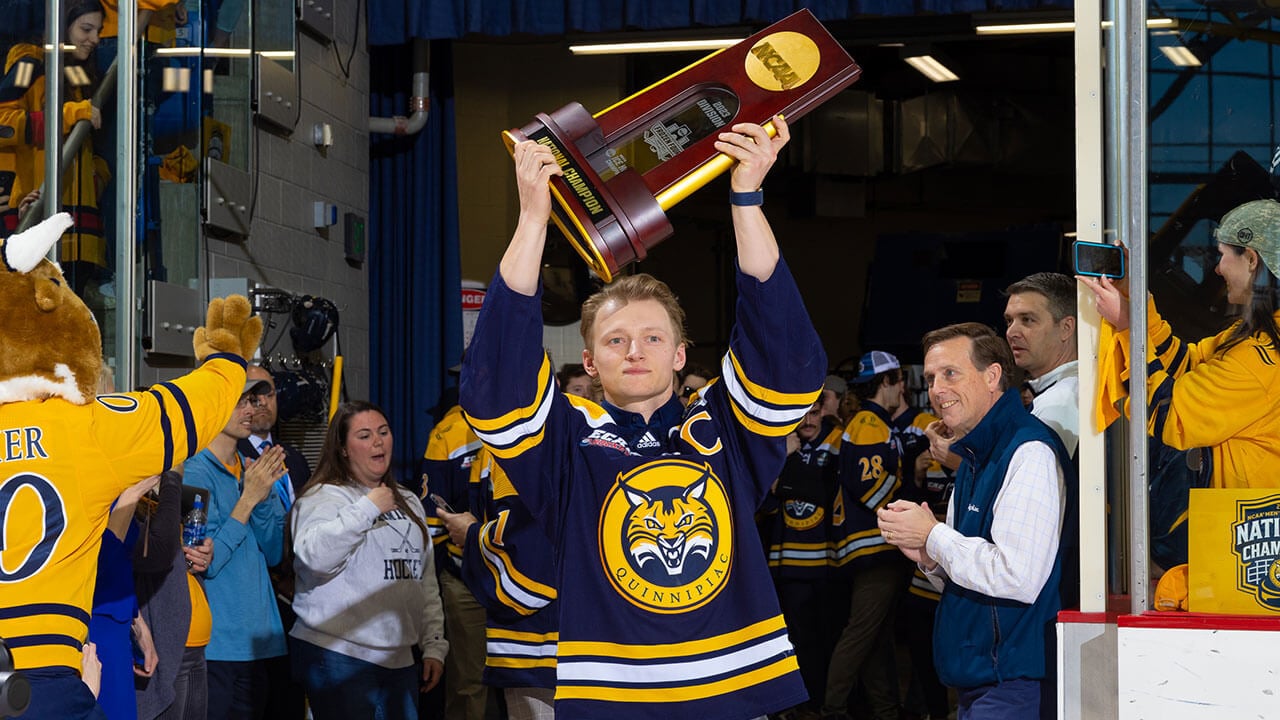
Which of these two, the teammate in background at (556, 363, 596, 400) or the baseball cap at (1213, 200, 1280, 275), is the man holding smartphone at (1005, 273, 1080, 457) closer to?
the baseball cap at (1213, 200, 1280, 275)

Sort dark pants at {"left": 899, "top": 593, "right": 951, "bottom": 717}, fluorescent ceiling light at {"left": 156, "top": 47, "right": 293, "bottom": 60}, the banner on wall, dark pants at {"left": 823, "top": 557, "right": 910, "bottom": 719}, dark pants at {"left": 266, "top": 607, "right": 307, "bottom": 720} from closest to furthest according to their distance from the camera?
fluorescent ceiling light at {"left": 156, "top": 47, "right": 293, "bottom": 60} → dark pants at {"left": 266, "top": 607, "right": 307, "bottom": 720} → dark pants at {"left": 899, "top": 593, "right": 951, "bottom": 717} → dark pants at {"left": 823, "top": 557, "right": 910, "bottom": 719} → the banner on wall

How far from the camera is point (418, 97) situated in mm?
6562

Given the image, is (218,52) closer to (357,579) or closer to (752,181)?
(357,579)

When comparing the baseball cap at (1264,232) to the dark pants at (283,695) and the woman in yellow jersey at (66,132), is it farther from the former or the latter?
the dark pants at (283,695)

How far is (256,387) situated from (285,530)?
428 mm

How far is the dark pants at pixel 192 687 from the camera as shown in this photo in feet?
10.4

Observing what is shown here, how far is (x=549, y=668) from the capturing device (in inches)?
118

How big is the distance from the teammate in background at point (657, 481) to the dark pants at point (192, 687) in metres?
1.56

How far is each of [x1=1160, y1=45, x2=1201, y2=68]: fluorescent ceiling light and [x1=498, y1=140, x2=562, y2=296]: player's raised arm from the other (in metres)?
1.02

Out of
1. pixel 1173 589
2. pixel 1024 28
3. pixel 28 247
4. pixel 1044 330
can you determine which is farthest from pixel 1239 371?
pixel 1024 28

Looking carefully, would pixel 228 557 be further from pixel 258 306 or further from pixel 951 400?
pixel 951 400

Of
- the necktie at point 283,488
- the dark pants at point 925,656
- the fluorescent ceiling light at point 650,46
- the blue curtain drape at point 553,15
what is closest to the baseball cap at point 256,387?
the necktie at point 283,488

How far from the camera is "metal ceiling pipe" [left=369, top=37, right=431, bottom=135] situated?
6492 mm

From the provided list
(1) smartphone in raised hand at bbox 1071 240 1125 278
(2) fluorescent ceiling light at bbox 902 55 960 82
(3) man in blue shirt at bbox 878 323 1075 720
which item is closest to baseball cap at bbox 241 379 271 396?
(3) man in blue shirt at bbox 878 323 1075 720
